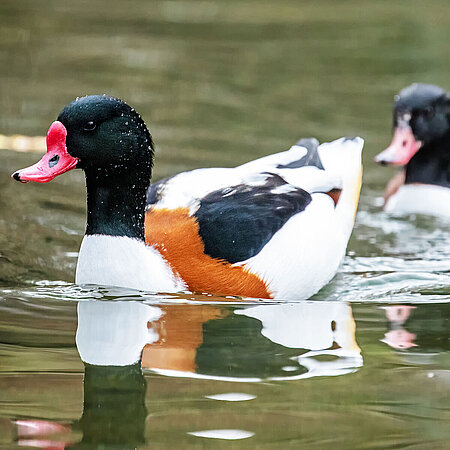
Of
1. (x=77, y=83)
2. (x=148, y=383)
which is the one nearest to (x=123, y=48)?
(x=77, y=83)

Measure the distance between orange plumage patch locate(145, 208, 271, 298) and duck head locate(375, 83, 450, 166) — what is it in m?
2.96

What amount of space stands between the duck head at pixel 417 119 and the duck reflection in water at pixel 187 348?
3.03 m

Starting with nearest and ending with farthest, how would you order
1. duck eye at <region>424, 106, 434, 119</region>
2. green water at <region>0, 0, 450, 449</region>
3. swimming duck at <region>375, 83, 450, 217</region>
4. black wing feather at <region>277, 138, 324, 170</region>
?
green water at <region>0, 0, 450, 449</region> → black wing feather at <region>277, 138, 324, 170</region> → swimming duck at <region>375, 83, 450, 217</region> → duck eye at <region>424, 106, 434, 119</region>

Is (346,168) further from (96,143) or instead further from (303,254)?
(96,143)

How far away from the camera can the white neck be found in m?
5.45

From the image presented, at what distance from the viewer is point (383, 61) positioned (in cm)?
1166

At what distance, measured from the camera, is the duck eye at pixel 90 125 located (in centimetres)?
534

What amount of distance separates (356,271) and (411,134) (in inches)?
89.2

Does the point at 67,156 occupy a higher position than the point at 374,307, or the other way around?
the point at 67,156

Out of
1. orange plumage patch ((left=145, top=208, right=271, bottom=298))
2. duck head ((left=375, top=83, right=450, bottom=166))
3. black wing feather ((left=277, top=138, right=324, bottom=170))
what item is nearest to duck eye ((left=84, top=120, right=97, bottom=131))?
orange plumage patch ((left=145, top=208, right=271, bottom=298))

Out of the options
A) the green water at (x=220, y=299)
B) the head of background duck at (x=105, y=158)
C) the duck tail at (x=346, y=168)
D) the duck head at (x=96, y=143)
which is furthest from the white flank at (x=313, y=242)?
the duck head at (x=96, y=143)

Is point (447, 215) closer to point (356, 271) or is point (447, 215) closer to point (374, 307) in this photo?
point (356, 271)

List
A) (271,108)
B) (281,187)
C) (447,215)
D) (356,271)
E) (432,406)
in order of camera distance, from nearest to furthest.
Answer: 1. (432,406)
2. (281,187)
3. (356,271)
4. (447,215)
5. (271,108)

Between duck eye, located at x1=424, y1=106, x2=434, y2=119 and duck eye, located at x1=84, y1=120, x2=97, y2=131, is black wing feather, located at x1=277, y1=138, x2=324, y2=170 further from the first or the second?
duck eye, located at x1=424, y1=106, x2=434, y2=119
